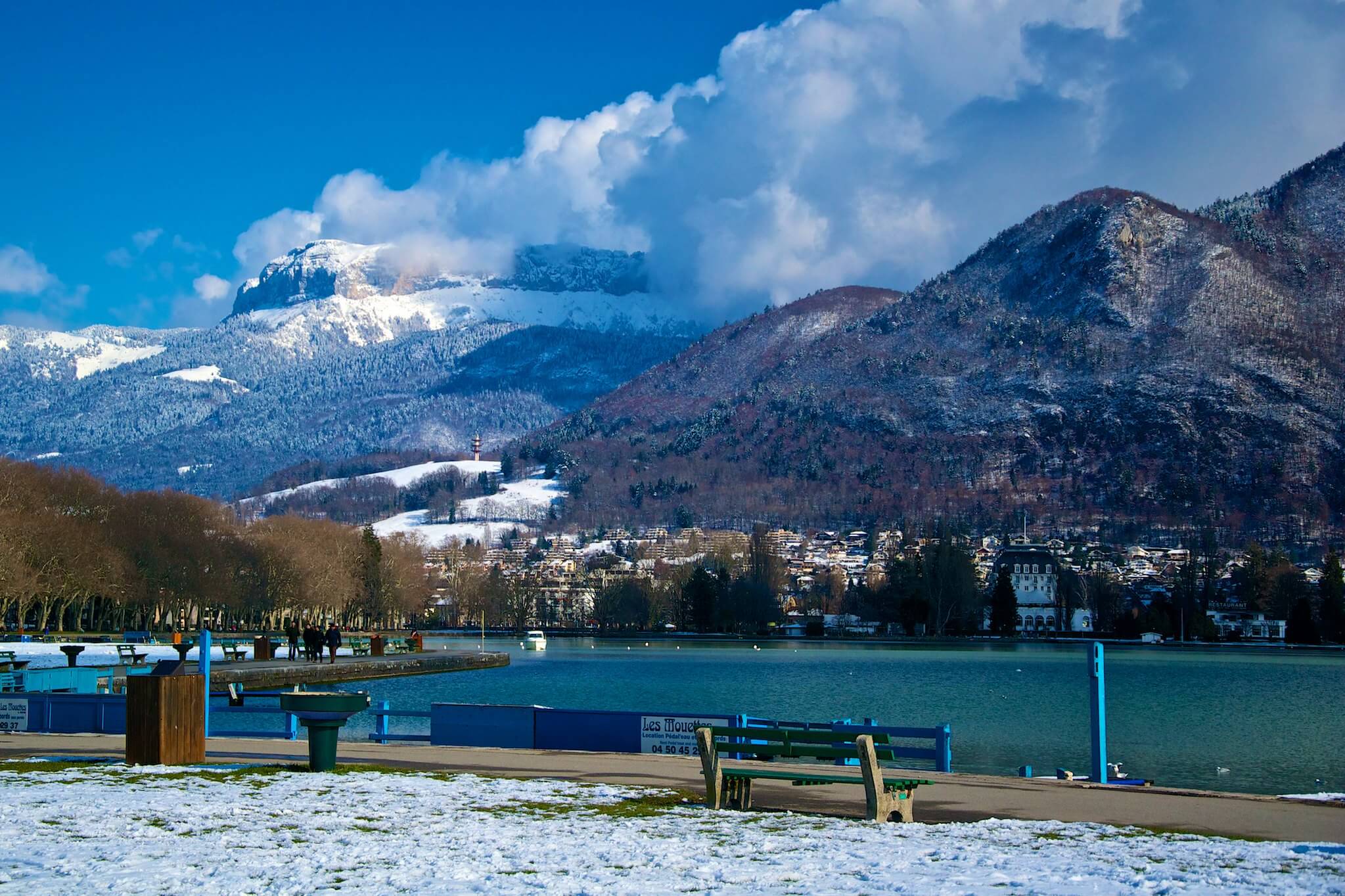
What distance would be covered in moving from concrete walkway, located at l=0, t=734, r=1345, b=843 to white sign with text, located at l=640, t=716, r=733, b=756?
109 centimetres

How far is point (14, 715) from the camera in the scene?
30391mm

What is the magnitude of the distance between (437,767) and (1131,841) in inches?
441

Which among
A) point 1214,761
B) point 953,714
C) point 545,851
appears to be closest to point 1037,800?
point 545,851

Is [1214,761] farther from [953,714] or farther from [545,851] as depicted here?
[545,851]

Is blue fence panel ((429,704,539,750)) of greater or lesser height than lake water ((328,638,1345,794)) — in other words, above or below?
above

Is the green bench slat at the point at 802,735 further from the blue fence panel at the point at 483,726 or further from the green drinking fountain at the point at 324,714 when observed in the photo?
the blue fence panel at the point at 483,726

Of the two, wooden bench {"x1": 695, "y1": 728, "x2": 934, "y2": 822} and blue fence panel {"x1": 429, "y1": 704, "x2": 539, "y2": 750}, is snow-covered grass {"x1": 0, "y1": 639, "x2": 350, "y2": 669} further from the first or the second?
wooden bench {"x1": 695, "y1": 728, "x2": 934, "y2": 822}

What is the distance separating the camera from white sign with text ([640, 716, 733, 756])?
84.8 feet

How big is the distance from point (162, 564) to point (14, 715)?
91.0m

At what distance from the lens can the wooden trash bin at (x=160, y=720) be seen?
2106 centimetres

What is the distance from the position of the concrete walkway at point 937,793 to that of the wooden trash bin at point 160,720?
5.42 ft

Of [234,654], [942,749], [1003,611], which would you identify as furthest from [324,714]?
[1003,611]

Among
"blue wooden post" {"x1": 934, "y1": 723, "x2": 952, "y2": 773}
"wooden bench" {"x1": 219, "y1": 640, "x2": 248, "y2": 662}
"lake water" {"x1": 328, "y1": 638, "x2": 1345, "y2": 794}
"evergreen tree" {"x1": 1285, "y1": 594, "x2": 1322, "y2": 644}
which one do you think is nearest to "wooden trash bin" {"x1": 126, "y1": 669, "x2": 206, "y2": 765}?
"blue wooden post" {"x1": 934, "y1": 723, "x2": 952, "y2": 773}

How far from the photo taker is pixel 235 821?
16047 millimetres
